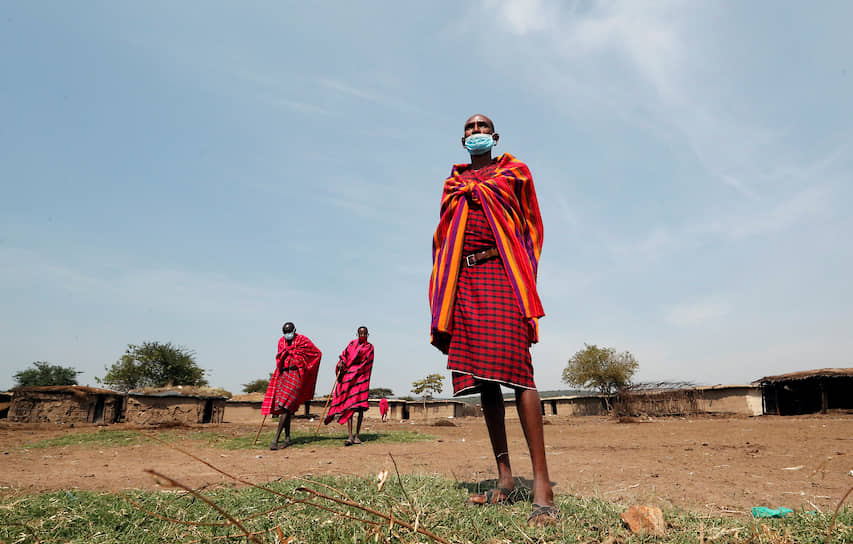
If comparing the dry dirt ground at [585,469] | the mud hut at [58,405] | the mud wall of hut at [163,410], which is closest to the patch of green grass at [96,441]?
the dry dirt ground at [585,469]

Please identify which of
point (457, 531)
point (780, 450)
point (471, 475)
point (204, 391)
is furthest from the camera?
point (204, 391)

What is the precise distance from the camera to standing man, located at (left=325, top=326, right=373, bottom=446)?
837 centimetres

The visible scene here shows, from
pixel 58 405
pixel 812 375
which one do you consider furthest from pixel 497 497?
pixel 812 375

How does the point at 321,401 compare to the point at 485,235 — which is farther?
the point at 321,401

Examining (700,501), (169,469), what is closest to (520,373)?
(700,501)

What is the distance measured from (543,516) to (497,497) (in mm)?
477

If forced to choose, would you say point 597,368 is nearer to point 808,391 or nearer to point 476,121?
point 808,391

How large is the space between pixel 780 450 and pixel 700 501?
171 inches

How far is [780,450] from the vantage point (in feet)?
19.7

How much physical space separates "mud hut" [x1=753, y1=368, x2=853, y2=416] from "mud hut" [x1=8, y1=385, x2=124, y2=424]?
27786 millimetres

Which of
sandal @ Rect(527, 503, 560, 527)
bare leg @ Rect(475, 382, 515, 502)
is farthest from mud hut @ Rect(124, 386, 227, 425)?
sandal @ Rect(527, 503, 560, 527)

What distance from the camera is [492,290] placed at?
2.62 m

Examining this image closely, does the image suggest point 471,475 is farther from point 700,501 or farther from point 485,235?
point 485,235

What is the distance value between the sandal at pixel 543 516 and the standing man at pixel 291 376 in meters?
6.51
